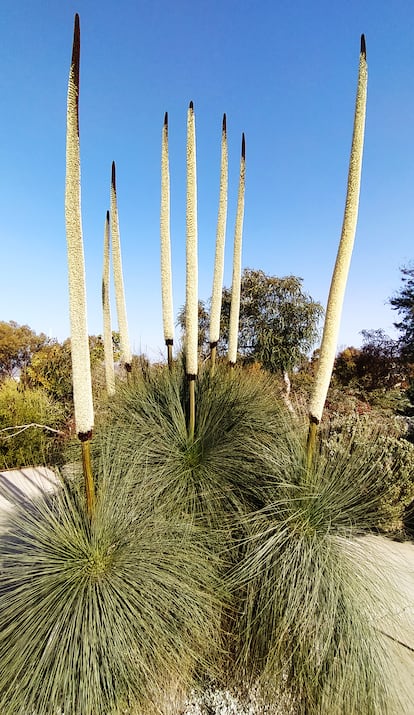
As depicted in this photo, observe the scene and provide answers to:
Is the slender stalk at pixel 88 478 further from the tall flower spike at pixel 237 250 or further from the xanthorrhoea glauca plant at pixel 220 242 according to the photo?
the tall flower spike at pixel 237 250

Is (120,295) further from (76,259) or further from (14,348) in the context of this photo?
(14,348)

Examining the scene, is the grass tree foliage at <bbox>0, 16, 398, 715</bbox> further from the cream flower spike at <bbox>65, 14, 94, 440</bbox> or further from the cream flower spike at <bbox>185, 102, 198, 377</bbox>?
the cream flower spike at <bbox>185, 102, 198, 377</bbox>

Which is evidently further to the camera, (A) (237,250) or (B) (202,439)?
(A) (237,250)

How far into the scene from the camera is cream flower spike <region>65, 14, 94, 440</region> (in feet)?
6.59

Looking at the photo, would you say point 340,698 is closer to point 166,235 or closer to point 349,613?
point 349,613

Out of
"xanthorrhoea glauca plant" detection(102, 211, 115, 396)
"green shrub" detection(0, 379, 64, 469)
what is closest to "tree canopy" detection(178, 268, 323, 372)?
"green shrub" detection(0, 379, 64, 469)

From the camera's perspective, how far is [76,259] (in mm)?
2098

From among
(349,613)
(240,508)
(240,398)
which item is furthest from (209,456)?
(349,613)

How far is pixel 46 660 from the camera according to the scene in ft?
5.55

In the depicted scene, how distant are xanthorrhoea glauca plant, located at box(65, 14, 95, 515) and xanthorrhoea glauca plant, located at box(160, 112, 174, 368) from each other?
5.62 ft

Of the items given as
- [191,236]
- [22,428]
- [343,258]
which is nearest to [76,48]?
[191,236]

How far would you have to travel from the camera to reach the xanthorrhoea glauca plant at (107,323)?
4290mm

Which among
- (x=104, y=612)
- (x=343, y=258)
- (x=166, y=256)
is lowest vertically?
(x=104, y=612)

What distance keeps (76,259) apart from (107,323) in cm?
263
